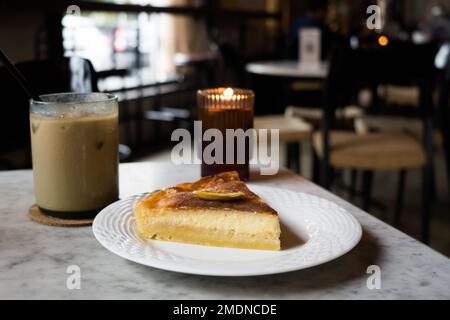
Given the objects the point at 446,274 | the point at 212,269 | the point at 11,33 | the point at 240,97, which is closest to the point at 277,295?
the point at 212,269

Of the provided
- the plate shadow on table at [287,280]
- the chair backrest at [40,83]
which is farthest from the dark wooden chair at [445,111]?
the plate shadow on table at [287,280]

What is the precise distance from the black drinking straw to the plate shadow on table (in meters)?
0.33

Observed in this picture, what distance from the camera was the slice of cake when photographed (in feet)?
2.17

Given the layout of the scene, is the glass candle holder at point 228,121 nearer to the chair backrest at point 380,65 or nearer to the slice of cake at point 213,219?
the slice of cake at point 213,219

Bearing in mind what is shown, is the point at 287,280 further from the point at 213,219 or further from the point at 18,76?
the point at 18,76

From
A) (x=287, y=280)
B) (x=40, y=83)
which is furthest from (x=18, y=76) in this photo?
(x=40, y=83)

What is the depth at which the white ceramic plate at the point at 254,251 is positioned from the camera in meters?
0.58

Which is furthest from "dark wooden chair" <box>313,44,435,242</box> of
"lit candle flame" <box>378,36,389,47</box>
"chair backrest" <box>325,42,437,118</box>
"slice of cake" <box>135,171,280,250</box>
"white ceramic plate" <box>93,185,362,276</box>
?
"slice of cake" <box>135,171,280,250</box>

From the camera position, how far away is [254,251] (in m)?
0.66

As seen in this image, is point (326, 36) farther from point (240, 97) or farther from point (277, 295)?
point (277, 295)

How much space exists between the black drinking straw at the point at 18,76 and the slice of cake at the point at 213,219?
243 mm

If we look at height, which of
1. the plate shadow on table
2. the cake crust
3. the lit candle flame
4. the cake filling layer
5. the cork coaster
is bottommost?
the plate shadow on table

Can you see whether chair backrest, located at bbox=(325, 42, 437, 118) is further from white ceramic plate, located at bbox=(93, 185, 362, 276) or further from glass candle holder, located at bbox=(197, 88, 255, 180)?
white ceramic plate, located at bbox=(93, 185, 362, 276)

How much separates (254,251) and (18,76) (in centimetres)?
42
